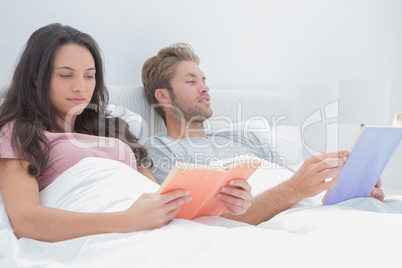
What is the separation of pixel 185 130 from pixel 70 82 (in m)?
0.68

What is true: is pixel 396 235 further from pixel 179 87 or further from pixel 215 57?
pixel 215 57

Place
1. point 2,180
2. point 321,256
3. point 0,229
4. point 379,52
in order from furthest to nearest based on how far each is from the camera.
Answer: point 379,52 < point 2,180 < point 0,229 < point 321,256

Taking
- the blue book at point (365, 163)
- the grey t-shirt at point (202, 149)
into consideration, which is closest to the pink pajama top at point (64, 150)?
the grey t-shirt at point (202, 149)

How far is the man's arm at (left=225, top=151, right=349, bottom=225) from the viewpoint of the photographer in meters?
1.11

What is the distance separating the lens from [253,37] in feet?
8.41

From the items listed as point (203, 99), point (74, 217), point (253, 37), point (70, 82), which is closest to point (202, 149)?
point (203, 99)

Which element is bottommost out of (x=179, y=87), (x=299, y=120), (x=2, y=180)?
(x=299, y=120)

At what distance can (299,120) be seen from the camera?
2834 millimetres

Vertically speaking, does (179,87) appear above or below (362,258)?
above

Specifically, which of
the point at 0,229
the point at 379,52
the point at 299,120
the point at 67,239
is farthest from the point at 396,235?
the point at 379,52

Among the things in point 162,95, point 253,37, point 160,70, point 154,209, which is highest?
point 253,37

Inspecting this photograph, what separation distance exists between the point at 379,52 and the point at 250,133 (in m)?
1.88

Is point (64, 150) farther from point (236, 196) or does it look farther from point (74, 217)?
point (236, 196)

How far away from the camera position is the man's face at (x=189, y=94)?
6.23ft
